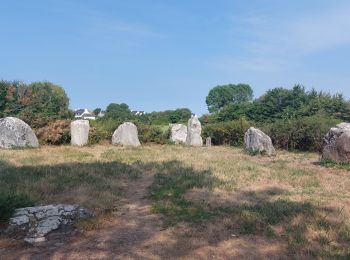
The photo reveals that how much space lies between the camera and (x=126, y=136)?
23.3m

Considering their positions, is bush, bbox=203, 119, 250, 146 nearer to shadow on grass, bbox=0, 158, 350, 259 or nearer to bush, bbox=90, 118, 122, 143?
bush, bbox=90, 118, 122, 143

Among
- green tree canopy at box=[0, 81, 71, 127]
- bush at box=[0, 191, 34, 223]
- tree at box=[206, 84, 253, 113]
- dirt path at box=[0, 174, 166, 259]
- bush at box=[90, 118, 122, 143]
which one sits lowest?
dirt path at box=[0, 174, 166, 259]

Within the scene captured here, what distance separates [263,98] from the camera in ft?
148

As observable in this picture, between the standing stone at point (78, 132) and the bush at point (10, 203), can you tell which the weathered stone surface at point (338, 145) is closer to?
the bush at point (10, 203)

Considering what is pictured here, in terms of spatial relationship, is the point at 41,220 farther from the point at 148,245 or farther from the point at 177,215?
the point at 177,215

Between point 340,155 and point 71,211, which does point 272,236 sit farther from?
point 340,155

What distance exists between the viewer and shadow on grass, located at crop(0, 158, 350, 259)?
6203 mm

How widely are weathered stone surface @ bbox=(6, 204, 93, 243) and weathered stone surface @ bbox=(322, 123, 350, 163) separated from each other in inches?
373

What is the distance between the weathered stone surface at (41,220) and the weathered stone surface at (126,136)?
15.4 m

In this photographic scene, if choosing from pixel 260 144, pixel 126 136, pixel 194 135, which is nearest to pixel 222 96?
pixel 194 135

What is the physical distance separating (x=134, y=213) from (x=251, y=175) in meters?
4.54

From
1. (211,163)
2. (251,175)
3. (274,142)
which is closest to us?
(251,175)

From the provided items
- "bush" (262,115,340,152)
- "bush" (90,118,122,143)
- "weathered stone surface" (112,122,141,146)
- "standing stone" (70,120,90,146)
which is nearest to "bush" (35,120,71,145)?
"standing stone" (70,120,90,146)

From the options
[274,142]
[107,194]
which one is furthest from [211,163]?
[274,142]
